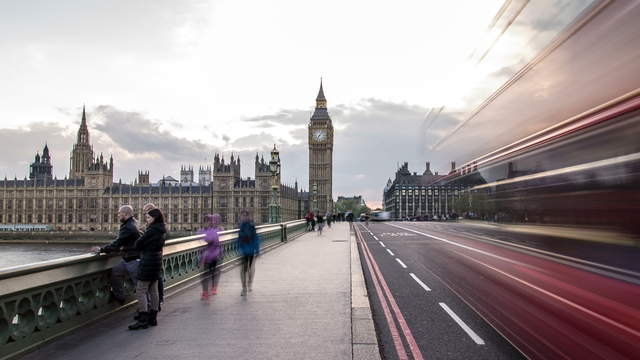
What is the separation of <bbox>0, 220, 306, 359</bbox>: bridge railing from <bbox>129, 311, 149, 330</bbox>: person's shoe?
77 centimetres

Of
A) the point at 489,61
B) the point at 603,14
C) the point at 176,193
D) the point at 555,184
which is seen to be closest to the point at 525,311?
the point at 555,184

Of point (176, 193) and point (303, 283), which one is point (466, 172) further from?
point (176, 193)

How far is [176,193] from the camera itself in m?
142

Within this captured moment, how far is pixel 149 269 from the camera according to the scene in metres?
7.70

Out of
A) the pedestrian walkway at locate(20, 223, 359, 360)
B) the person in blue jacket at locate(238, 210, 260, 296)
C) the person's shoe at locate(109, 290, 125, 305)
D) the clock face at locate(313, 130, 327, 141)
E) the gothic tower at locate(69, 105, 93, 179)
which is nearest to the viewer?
the pedestrian walkway at locate(20, 223, 359, 360)

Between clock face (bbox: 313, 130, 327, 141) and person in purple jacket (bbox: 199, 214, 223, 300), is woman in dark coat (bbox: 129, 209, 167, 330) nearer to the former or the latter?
person in purple jacket (bbox: 199, 214, 223, 300)

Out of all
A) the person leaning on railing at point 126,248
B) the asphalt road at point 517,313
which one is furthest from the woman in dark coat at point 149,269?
the asphalt road at point 517,313

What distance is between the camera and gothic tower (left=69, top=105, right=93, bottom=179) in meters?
169

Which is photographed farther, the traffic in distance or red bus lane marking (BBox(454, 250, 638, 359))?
red bus lane marking (BBox(454, 250, 638, 359))

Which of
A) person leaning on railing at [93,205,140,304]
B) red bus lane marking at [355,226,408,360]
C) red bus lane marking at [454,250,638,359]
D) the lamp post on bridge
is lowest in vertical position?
red bus lane marking at [355,226,408,360]

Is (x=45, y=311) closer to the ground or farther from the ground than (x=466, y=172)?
closer to the ground

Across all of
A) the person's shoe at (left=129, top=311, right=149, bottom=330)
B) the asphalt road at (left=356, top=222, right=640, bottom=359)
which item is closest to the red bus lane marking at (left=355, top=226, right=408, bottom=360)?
the asphalt road at (left=356, top=222, right=640, bottom=359)

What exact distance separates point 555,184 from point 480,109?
3.64 meters

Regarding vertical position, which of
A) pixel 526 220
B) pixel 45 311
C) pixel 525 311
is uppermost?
pixel 526 220
